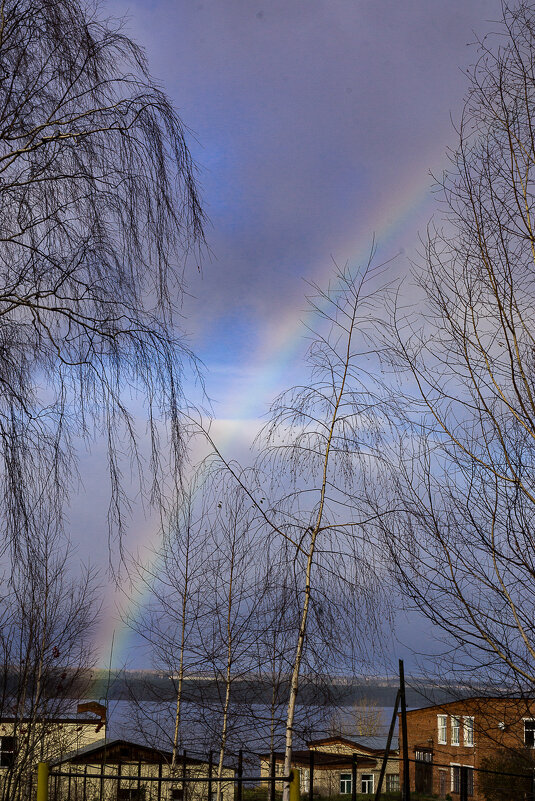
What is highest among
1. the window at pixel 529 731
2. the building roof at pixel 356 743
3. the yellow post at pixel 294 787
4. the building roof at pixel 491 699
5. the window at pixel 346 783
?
the building roof at pixel 491 699

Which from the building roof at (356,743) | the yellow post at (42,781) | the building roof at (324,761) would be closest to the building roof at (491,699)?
the building roof at (356,743)

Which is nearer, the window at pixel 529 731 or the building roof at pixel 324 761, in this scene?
the window at pixel 529 731

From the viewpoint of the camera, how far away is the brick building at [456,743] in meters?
6.66

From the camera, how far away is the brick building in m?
6.66

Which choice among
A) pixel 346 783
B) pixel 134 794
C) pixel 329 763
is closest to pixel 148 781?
pixel 134 794

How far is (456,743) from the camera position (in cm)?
3934

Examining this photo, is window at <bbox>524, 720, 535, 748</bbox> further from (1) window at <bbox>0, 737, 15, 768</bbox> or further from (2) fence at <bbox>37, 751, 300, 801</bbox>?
(1) window at <bbox>0, 737, 15, 768</bbox>

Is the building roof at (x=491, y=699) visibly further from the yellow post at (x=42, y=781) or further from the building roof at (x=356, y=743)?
the yellow post at (x=42, y=781)

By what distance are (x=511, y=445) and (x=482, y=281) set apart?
1.31 m


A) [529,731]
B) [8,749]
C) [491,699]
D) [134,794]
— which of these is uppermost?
[491,699]

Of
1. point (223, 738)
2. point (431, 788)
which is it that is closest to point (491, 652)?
point (223, 738)

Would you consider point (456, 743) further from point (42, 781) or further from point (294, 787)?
point (42, 781)

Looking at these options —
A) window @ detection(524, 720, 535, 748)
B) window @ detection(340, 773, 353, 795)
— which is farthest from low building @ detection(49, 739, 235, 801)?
window @ detection(340, 773, 353, 795)

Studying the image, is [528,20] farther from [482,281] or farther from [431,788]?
[431,788]
